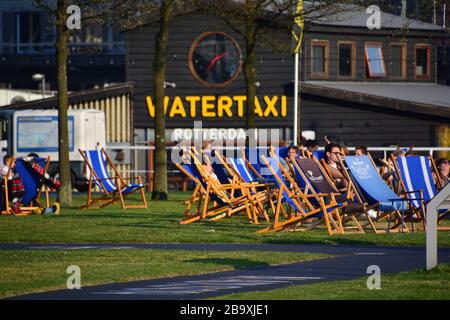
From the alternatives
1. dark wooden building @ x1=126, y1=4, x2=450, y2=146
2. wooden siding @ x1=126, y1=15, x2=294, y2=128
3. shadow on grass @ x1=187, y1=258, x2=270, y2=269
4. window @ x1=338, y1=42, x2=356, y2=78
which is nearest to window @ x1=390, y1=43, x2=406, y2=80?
dark wooden building @ x1=126, y1=4, x2=450, y2=146

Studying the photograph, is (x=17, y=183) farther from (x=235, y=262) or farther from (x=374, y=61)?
(x=374, y=61)

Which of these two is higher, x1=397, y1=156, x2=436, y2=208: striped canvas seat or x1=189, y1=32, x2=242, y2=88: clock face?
x1=189, y1=32, x2=242, y2=88: clock face

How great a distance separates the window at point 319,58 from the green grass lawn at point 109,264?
3282 centimetres

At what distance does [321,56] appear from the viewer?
48.7 m

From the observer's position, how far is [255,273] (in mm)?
13422

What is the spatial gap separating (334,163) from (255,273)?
8.69m

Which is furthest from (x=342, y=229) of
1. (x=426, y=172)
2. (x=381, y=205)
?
(x=426, y=172)

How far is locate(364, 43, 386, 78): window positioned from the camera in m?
49.5

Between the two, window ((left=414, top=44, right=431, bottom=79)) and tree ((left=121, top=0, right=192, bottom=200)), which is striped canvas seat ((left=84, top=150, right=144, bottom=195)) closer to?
tree ((left=121, top=0, right=192, bottom=200))

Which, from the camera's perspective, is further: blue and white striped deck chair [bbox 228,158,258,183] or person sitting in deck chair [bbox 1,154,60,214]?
person sitting in deck chair [bbox 1,154,60,214]

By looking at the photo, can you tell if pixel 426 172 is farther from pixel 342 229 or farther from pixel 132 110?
pixel 132 110

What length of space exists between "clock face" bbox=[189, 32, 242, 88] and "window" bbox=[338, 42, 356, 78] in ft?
12.7

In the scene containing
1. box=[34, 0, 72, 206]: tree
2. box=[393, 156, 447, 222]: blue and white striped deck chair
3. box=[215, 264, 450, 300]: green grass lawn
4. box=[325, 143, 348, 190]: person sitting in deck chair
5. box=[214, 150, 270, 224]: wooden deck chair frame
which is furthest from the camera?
box=[34, 0, 72, 206]: tree
